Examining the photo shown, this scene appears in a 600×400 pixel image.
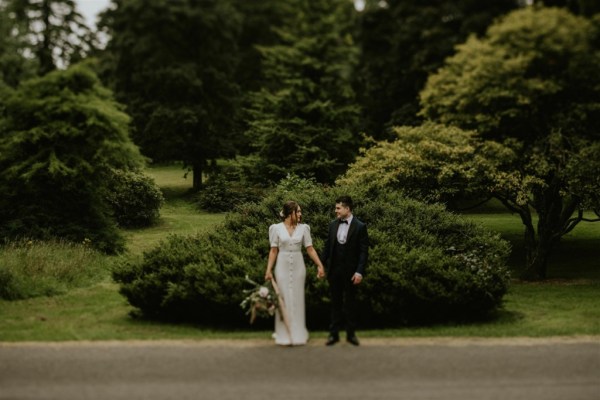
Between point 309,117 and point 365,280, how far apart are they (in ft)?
73.7

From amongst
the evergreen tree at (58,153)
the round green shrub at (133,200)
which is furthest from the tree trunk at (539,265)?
the round green shrub at (133,200)

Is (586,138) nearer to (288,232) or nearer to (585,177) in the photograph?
(585,177)

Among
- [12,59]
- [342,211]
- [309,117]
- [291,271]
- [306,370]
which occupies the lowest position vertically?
[306,370]

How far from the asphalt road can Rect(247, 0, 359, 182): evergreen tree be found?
21386mm

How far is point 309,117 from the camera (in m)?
33.3

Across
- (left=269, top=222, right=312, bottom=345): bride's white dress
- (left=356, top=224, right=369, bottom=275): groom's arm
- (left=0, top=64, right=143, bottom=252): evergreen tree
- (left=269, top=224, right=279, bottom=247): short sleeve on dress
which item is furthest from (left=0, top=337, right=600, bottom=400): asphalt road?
(left=0, top=64, right=143, bottom=252): evergreen tree

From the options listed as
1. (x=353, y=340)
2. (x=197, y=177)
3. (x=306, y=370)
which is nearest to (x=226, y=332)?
(x=353, y=340)

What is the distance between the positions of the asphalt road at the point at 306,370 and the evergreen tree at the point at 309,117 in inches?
842

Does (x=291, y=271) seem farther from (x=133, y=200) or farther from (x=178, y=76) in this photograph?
(x=178, y=76)

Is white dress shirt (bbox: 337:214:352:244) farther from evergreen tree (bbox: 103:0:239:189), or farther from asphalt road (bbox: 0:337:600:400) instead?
evergreen tree (bbox: 103:0:239:189)

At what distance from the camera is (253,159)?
31.8 metres

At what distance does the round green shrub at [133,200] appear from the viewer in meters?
Result: 26.3

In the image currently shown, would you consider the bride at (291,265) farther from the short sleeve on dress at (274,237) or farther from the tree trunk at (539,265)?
the tree trunk at (539,265)

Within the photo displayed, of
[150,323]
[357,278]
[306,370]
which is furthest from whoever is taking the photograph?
[150,323]
